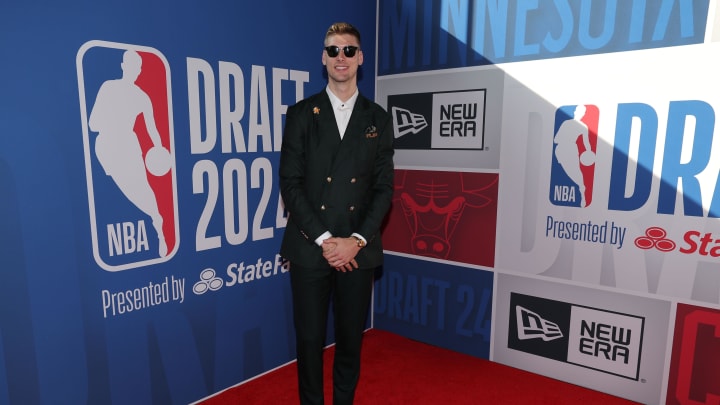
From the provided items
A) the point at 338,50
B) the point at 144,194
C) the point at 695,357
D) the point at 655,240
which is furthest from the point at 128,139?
the point at 695,357

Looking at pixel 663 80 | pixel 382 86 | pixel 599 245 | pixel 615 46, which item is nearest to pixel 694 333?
pixel 599 245

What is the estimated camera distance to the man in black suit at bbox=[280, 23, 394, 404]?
1.99 m

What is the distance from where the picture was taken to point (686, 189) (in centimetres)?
233

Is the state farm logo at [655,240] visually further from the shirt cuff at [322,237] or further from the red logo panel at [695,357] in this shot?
the shirt cuff at [322,237]

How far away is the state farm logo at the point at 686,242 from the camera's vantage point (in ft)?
7.52

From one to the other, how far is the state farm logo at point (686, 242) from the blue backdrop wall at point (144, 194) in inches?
78.4

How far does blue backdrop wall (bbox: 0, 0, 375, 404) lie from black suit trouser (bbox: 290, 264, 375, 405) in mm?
663

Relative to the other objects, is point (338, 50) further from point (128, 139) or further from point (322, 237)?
point (128, 139)

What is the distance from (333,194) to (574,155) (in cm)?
144

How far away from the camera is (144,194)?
2209 mm

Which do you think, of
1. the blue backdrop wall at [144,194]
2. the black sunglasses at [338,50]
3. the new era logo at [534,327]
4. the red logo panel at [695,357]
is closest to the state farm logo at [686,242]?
the red logo panel at [695,357]

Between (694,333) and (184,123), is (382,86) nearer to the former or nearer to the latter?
(184,123)

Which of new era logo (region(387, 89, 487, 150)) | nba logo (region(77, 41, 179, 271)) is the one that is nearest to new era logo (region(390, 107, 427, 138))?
new era logo (region(387, 89, 487, 150))

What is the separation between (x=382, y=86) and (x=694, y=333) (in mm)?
2337
